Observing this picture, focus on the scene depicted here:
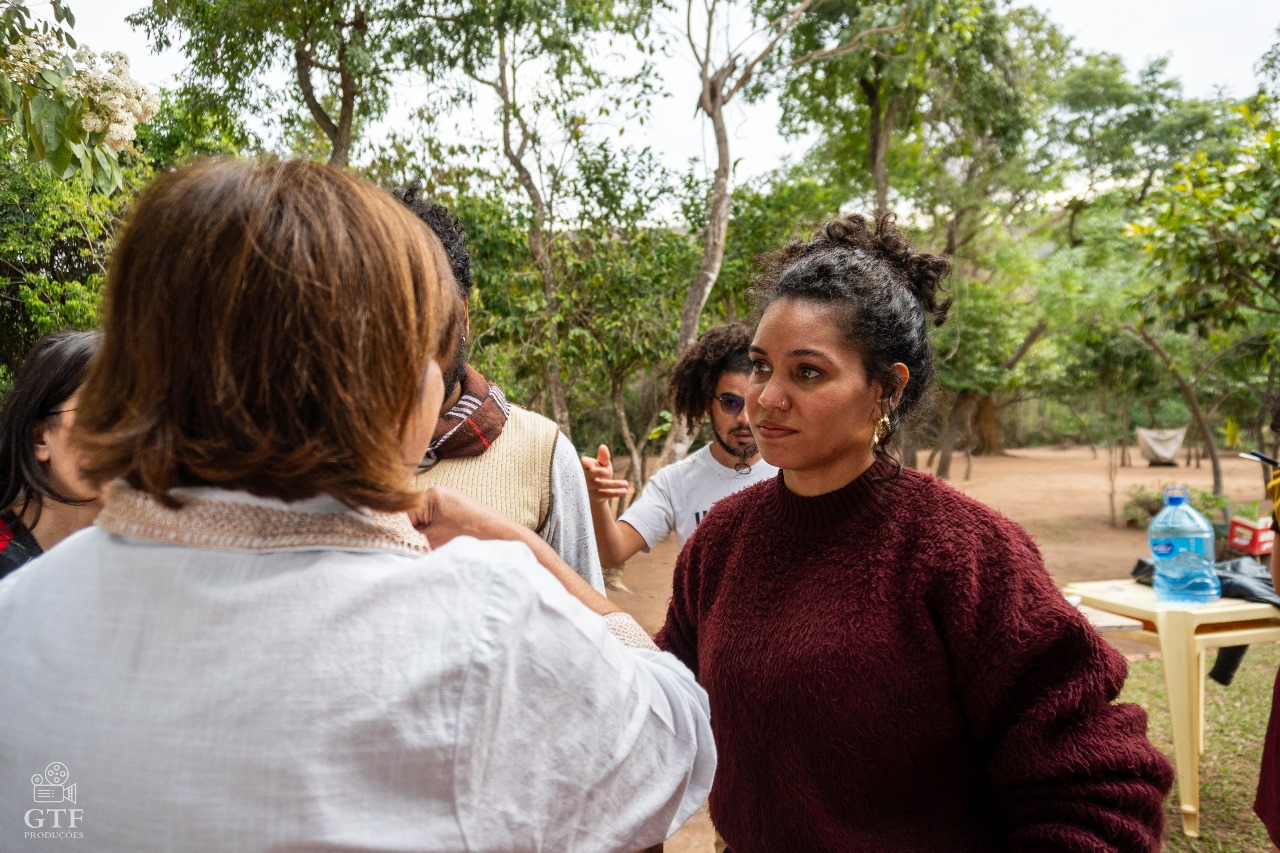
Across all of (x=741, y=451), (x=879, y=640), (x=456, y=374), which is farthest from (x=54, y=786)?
(x=741, y=451)

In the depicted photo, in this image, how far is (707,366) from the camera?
3.45 meters

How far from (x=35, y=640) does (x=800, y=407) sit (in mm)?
1140

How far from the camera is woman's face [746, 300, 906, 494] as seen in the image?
1535 mm

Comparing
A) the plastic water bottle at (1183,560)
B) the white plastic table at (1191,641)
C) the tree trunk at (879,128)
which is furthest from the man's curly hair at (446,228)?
the tree trunk at (879,128)

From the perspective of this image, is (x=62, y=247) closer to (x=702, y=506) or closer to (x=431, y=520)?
(x=702, y=506)

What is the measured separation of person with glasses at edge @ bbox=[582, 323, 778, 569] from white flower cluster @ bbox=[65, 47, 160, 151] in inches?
77.3

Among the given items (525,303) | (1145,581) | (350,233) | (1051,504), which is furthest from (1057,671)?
(1051,504)

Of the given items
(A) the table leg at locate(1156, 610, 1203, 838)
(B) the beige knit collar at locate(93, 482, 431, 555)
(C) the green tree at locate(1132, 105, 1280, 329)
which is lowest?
(A) the table leg at locate(1156, 610, 1203, 838)

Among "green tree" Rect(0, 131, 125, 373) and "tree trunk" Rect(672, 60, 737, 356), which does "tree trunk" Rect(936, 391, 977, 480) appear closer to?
"tree trunk" Rect(672, 60, 737, 356)

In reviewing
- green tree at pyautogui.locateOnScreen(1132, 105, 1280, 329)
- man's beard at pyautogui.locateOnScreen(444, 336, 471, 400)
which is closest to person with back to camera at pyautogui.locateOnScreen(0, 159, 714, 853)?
man's beard at pyautogui.locateOnScreen(444, 336, 471, 400)

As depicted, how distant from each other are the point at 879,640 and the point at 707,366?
2.17m

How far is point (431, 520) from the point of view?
3.93 feet

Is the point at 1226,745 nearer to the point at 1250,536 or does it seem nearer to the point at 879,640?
the point at 1250,536

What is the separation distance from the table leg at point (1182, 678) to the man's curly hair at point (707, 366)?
7.45 ft
